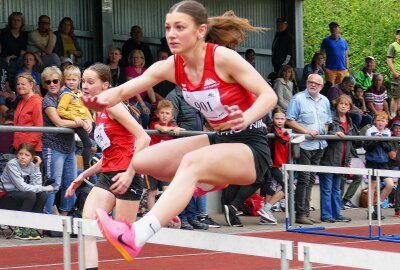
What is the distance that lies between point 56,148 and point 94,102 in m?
5.84

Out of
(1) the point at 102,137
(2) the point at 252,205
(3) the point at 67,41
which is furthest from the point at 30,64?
(1) the point at 102,137

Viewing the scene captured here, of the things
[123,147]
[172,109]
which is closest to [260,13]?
[172,109]

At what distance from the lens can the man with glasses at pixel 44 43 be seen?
16.0 meters

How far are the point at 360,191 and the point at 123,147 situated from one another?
11.1 m

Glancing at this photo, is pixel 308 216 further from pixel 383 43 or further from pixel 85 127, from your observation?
pixel 383 43

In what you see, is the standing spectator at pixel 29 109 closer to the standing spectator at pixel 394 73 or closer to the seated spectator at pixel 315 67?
the seated spectator at pixel 315 67

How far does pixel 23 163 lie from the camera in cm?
1234

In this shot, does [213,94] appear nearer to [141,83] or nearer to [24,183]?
[141,83]

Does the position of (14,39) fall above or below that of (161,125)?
above

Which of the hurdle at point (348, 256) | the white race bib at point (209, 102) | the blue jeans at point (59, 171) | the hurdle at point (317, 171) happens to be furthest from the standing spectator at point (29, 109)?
the hurdle at point (348, 256)

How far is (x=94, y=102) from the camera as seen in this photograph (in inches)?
269

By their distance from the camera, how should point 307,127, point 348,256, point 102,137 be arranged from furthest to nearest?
point 307,127 → point 102,137 → point 348,256

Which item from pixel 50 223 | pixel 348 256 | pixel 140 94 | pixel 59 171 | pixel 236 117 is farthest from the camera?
pixel 140 94

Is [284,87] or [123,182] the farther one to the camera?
[284,87]
